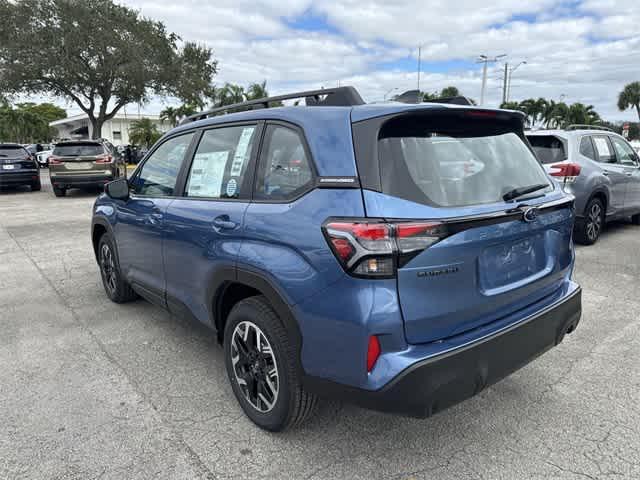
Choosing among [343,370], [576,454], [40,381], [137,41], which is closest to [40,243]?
[40,381]

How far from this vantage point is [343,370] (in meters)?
2.16

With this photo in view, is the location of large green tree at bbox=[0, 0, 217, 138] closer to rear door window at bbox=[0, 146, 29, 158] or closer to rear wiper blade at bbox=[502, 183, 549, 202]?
rear door window at bbox=[0, 146, 29, 158]

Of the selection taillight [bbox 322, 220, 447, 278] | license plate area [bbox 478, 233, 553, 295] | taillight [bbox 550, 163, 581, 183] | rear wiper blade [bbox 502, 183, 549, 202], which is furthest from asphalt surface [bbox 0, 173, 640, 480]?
taillight [bbox 550, 163, 581, 183]

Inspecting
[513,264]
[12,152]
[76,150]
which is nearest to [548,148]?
[513,264]

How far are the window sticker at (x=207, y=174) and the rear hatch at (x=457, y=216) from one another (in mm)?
1106

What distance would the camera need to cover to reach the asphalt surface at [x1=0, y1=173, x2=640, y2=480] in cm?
243

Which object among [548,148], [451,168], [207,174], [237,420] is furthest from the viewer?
[548,148]

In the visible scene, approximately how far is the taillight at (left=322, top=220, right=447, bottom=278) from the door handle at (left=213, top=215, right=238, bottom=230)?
2.73ft

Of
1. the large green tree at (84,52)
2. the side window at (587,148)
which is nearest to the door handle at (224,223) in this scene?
the side window at (587,148)

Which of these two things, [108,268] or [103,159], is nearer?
[108,268]

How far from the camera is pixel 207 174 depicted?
3.18 meters

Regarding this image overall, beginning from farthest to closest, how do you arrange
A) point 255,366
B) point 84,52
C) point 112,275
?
point 84,52 → point 112,275 → point 255,366

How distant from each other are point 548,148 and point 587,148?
23.4 inches

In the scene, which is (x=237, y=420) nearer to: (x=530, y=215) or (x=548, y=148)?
(x=530, y=215)
